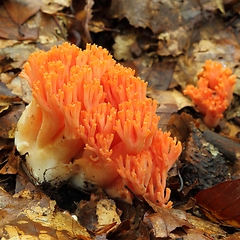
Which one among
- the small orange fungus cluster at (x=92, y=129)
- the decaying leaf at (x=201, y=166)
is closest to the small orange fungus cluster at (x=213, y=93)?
the decaying leaf at (x=201, y=166)

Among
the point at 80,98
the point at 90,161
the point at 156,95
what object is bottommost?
the point at 156,95

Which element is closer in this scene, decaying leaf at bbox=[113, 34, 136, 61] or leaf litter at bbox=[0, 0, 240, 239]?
leaf litter at bbox=[0, 0, 240, 239]

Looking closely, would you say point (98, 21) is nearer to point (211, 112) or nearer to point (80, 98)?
point (211, 112)

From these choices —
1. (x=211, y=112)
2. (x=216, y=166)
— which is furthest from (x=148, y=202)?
(x=211, y=112)

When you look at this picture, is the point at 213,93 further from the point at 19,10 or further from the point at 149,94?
the point at 19,10

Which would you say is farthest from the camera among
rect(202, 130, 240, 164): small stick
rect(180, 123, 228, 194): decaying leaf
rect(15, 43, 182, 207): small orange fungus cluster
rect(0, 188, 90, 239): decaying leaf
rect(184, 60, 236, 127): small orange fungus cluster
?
rect(184, 60, 236, 127): small orange fungus cluster

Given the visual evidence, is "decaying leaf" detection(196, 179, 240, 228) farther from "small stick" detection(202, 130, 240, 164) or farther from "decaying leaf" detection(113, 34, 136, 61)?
"decaying leaf" detection(113, 34, 136, 61)

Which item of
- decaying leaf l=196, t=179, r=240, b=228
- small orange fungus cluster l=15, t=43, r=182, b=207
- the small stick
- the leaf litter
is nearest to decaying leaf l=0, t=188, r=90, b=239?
the leaf litter
